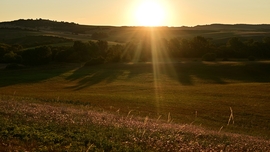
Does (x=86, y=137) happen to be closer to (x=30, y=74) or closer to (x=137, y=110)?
(x=137, y=110)

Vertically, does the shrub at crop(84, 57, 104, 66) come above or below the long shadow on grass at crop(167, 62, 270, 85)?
above

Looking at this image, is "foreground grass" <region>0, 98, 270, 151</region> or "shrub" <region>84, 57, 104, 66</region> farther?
"shrub" <region>84, 57, 104, 66</region>

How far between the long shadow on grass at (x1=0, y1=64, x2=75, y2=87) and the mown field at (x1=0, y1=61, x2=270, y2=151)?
22 centimetres

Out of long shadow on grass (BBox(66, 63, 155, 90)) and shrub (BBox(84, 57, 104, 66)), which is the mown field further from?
shrub (BBox(84, 57, 104, 66))

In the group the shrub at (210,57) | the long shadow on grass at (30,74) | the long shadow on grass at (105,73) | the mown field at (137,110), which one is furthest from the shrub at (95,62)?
the shrub at (210,57)

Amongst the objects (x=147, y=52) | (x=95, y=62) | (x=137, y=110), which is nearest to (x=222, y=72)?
(x=147, y=52)

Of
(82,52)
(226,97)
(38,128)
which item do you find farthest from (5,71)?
(38,128)

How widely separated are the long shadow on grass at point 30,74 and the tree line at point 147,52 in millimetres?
9000

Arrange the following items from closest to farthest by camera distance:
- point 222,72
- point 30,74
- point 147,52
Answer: point 222,72
point 30,74
point 147,52

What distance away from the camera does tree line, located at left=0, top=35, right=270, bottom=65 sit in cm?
10962

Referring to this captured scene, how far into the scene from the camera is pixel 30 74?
8812 centimetres

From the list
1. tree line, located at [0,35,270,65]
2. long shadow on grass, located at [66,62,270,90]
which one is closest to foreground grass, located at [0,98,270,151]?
long shadow on grass, located at [66,62,270,90]

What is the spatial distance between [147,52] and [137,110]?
8398 cm

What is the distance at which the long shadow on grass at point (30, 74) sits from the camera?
75.7 metres
